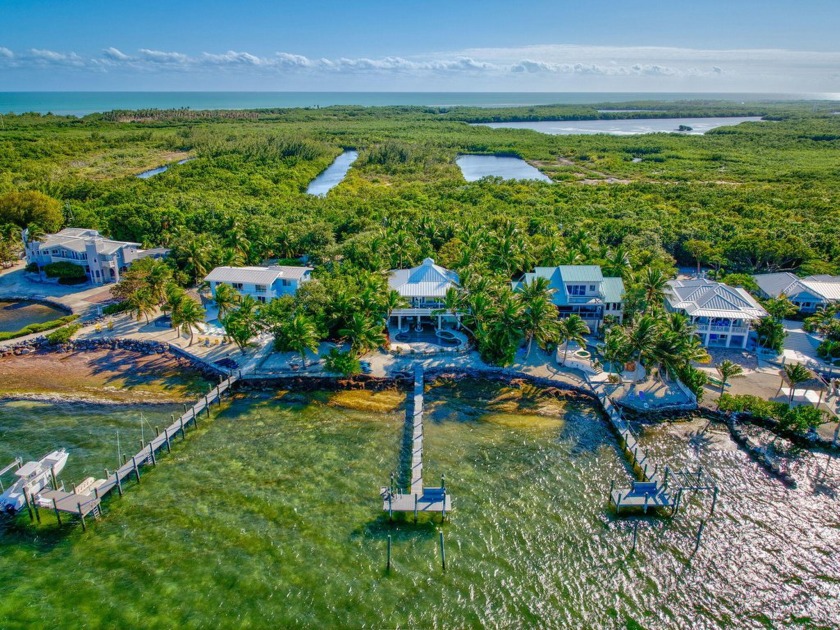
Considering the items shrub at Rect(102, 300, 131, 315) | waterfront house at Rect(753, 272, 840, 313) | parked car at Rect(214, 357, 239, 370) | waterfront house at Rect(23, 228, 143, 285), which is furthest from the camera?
waterfront house at Rect(23, 228, 143, 285)

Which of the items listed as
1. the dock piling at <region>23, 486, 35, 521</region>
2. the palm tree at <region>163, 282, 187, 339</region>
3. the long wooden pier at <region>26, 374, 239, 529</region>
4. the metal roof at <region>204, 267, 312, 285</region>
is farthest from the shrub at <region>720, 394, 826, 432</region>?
the palm tree at <region>163, 282, 187, 339</region>

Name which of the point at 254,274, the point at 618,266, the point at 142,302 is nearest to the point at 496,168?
the point at 618,266

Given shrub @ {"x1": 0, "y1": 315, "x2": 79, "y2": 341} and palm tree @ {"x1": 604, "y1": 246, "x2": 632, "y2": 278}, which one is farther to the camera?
palm tree @ {"x1": 604, "y1": 246, "x2": 632, "y2": 278}

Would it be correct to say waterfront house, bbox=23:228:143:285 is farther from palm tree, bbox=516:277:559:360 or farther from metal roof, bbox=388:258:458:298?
palm tree, bbox=516:277:559:360

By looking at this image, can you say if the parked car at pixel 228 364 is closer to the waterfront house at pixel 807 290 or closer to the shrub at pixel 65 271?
the shrub at pixel 65 271

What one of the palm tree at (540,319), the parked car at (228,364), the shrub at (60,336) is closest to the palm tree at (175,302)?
the parked car at (228,364)

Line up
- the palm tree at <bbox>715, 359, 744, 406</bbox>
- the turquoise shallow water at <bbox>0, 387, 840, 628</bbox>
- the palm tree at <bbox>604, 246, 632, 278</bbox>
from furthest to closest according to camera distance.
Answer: the palm tree at <bbox>604, 246, 632, 278</bbox> < the palm tree at <bbox>715, 359, 744, 406</bbox> < the turquoise shallow water at <bbox>0, 387, 840, 628</bbox>

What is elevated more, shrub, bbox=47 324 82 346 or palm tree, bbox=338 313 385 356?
palm tree, bbox=338 313 385 356
